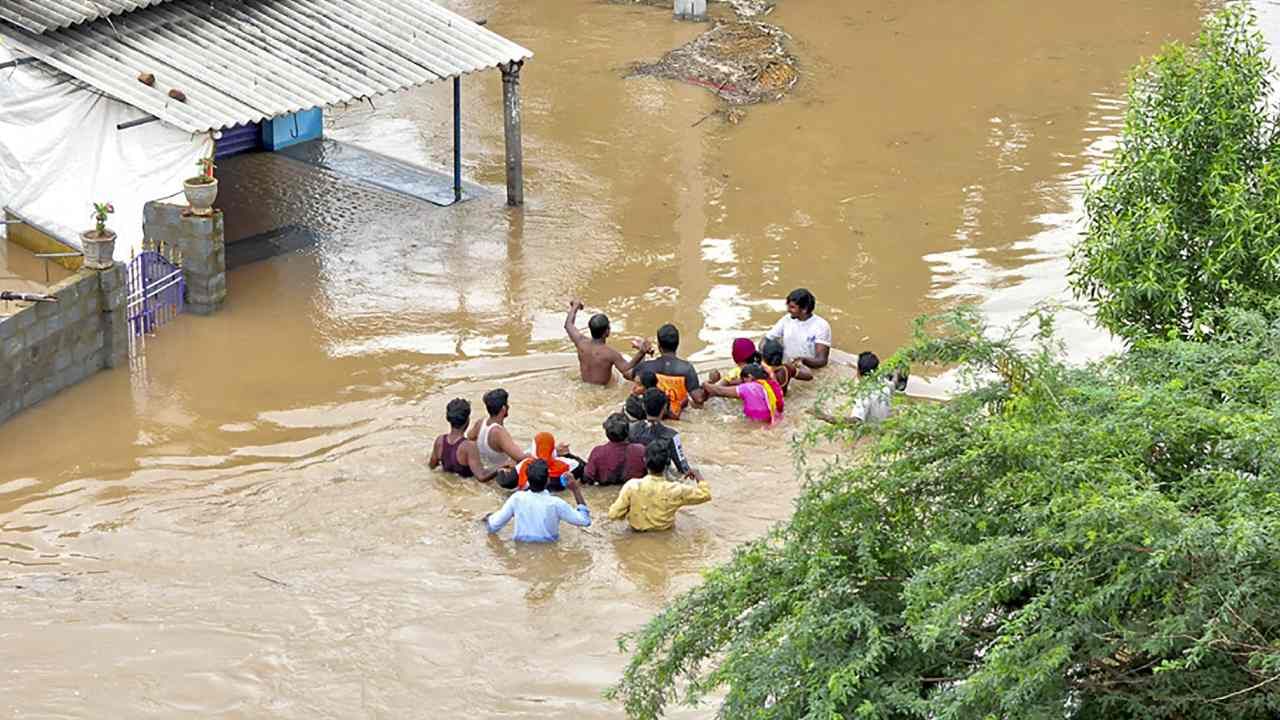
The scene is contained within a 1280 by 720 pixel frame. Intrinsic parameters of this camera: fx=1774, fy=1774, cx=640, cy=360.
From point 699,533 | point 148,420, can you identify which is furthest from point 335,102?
point 699,533

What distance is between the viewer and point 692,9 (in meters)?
26.2

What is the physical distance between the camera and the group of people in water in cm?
1211

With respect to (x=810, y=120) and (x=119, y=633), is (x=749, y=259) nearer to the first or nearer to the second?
(x=810, y=120)

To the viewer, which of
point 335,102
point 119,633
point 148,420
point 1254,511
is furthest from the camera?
point 335,102

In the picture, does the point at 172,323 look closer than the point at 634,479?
No

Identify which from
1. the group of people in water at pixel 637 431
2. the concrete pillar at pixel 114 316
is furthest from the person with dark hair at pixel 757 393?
the concrete pillar at pixel 114 316

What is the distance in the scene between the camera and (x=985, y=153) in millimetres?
21031

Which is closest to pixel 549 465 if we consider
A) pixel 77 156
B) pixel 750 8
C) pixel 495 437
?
pixel 495 437

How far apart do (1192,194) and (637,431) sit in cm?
424

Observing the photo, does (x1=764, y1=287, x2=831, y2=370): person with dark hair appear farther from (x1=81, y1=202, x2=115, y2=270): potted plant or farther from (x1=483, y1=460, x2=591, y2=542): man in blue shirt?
(x1=81, y1=202, x2=115, y2=270): potted plant

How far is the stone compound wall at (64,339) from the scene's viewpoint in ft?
45.3

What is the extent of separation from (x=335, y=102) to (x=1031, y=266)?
23.2 ft

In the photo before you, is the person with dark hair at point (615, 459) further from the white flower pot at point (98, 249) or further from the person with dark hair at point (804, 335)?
the white flower pot at point (98, 249)

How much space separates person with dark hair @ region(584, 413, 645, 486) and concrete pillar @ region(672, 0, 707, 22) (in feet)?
46.9
